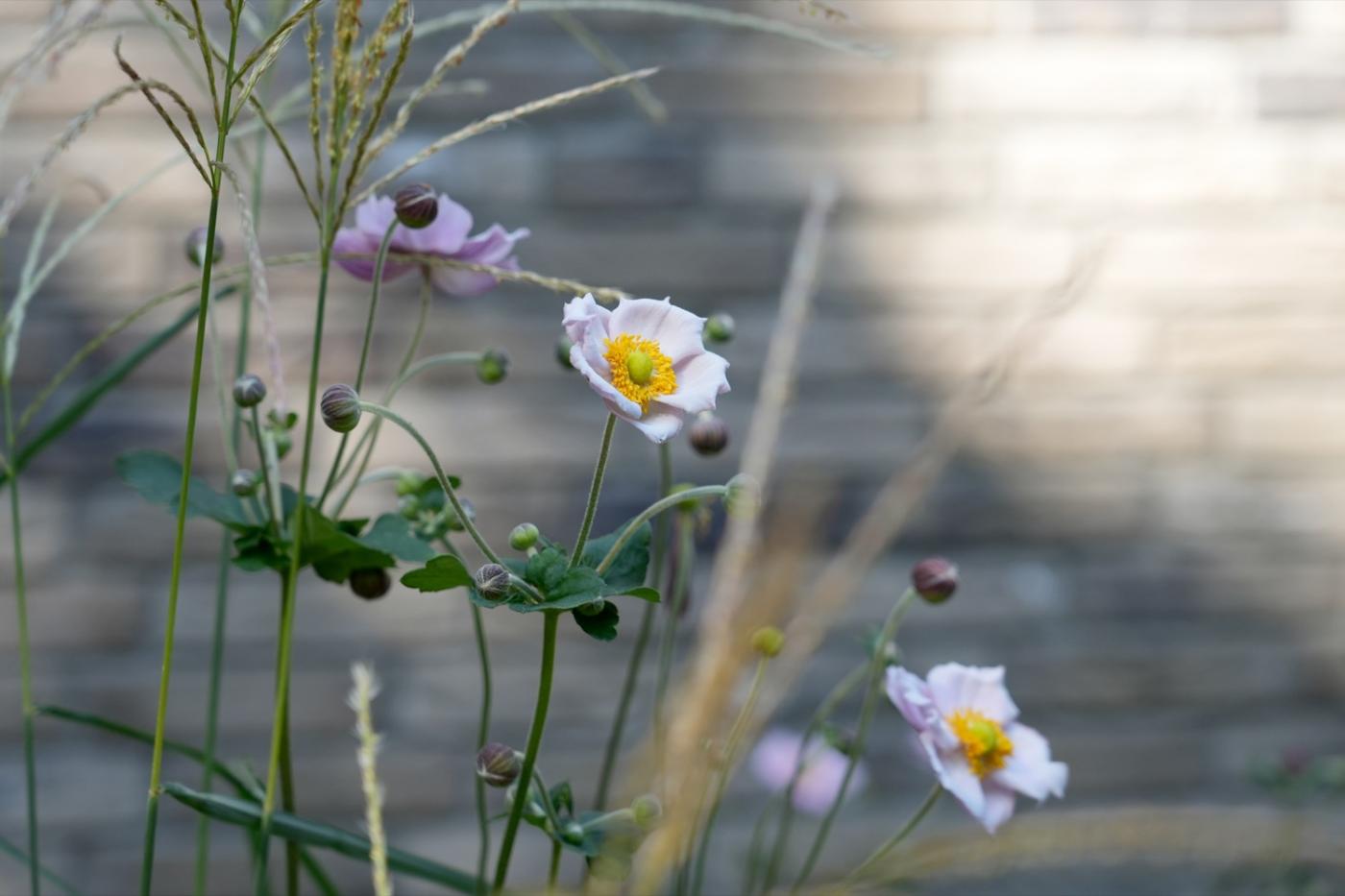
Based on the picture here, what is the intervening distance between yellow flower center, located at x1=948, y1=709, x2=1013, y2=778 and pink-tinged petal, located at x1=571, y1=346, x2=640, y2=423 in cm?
17

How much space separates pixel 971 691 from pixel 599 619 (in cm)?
15

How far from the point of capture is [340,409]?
0.94 feet

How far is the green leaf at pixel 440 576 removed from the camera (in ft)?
0.93

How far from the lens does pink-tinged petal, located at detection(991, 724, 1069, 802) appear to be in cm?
36

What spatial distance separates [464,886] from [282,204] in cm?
109

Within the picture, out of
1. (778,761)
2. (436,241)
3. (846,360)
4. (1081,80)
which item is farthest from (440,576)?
(1081,80)

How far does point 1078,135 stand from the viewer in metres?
1.37

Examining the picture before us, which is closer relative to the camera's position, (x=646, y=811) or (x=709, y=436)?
(x=646, y=811)

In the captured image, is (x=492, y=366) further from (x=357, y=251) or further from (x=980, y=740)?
(x=980, y=740)

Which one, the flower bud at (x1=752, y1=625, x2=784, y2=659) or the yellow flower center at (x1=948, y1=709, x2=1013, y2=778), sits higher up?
the flower bud at (x1=752, y1=625, x2=784, y2=659)

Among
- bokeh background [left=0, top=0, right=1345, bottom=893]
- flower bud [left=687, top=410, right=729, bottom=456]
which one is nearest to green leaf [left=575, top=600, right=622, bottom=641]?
flower bud [left=687, top=410, right=729, bottom=456]

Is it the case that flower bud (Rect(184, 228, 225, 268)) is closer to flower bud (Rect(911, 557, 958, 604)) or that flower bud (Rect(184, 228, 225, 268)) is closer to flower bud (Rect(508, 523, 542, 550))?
flower bud (Rect(508, 523, 542, 550))

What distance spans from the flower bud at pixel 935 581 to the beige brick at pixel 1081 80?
1066 mm

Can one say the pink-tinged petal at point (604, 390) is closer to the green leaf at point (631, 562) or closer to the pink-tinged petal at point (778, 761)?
the green leaf at point (631, 562)
